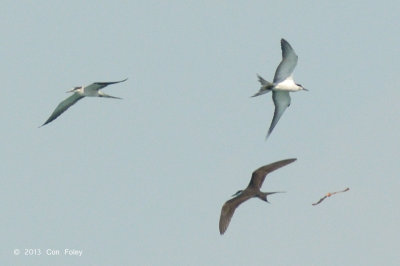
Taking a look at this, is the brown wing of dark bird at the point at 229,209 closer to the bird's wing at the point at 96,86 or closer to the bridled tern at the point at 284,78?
the bridled tern at the point at 284,78

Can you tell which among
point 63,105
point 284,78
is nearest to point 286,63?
point 284,78

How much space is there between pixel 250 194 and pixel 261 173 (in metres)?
1.58

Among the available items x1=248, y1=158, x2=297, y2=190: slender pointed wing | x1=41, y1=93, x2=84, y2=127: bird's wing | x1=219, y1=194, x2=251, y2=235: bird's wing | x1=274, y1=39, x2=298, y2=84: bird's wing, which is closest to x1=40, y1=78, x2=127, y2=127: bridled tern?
x1=41, y1=93, x2=84, y2=127: bird's wing

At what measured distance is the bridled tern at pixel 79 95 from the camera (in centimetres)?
4983

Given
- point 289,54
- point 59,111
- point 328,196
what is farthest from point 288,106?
point 328,196

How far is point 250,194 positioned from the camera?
1747 inches

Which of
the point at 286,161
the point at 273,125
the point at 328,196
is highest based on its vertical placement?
the point at 273,125

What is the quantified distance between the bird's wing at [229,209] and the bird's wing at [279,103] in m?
8.94

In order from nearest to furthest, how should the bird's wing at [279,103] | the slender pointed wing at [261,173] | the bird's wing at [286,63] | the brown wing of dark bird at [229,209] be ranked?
the slender pointed wing at [261,173]
the brown wing of dark bird at [229,209]
the bird's wing at [286,63]
the bird's wing at [279,103]

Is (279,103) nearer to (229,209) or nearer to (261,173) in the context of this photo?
(229,209)

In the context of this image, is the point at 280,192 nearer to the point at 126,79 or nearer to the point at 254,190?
the point at 254,190

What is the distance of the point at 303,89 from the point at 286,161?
9495 millimetres

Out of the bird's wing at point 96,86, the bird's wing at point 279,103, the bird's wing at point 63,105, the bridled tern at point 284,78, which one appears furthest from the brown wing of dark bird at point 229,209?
the bird's wing at point 63,105

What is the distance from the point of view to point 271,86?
164ft
